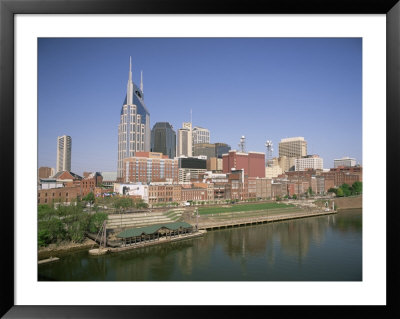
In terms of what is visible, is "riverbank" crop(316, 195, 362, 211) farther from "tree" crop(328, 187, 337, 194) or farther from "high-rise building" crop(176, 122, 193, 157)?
"high-rise building" crop(176, 122, 193, 157)

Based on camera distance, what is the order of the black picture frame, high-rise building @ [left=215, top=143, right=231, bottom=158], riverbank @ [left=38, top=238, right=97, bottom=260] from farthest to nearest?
high-rise building @ [left=215, top=143, right=231, bottom=158]
riverbank @ [left=38, top=238, right=97, bottom=260]
the black picture frame

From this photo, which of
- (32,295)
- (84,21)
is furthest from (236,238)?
(84,21)

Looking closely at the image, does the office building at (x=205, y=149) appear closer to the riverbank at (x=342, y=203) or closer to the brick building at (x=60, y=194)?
the riverbank at (x=342, y=203)

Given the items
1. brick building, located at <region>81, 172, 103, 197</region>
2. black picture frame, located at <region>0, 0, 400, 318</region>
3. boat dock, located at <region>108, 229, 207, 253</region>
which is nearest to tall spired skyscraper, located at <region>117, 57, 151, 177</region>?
brick building, located at <region>81, 172, 103, 197</region>

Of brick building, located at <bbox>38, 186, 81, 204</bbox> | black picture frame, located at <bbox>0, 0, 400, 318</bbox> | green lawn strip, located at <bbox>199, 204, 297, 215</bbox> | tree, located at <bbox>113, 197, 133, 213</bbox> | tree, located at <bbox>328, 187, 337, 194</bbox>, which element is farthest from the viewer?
tree, located at <bbox>328, 187, 337, 194</bbox>

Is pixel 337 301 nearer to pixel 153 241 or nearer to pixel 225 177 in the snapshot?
pixel 153 241

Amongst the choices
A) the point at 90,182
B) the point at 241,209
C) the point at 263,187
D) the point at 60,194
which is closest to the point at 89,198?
the point at 90,182

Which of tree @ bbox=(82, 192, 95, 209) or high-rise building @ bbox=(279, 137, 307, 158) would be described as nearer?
tree @ bbox=(82, 192, 95, 209)
